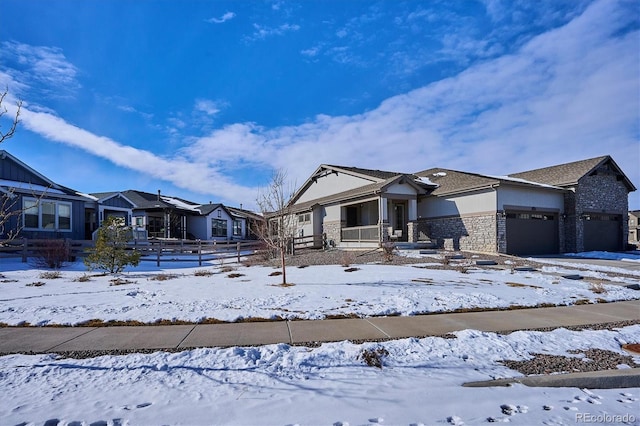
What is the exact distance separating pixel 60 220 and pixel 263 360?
21809 mm

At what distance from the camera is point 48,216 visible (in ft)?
64.5

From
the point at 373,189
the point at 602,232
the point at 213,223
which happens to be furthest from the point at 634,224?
the point at 213,223

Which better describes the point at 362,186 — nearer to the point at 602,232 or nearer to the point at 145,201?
the point at 602,232

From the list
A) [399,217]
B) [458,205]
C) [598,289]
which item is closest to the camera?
[598,289]

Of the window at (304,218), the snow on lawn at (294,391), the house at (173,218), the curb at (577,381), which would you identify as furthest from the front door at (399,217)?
the curb at (577,381)

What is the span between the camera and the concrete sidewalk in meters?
5.15

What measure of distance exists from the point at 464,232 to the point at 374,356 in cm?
1795

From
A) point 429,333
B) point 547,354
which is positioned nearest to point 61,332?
point 429,333

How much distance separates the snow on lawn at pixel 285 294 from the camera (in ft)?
22.7

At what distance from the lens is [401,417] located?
327 cm

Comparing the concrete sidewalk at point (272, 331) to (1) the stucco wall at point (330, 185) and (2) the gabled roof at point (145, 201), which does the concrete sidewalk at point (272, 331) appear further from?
(2) the gabled roof at point (145, 201)

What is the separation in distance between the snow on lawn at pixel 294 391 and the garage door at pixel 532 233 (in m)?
16.6

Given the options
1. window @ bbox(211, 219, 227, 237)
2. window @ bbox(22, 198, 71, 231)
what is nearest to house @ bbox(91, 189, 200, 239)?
window @ bbox(211, 219, 227, 237)

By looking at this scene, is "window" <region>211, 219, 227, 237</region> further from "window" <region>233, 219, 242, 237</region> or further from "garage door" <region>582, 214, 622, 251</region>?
"garage door" <region>582, 214, 622, 251</region>
